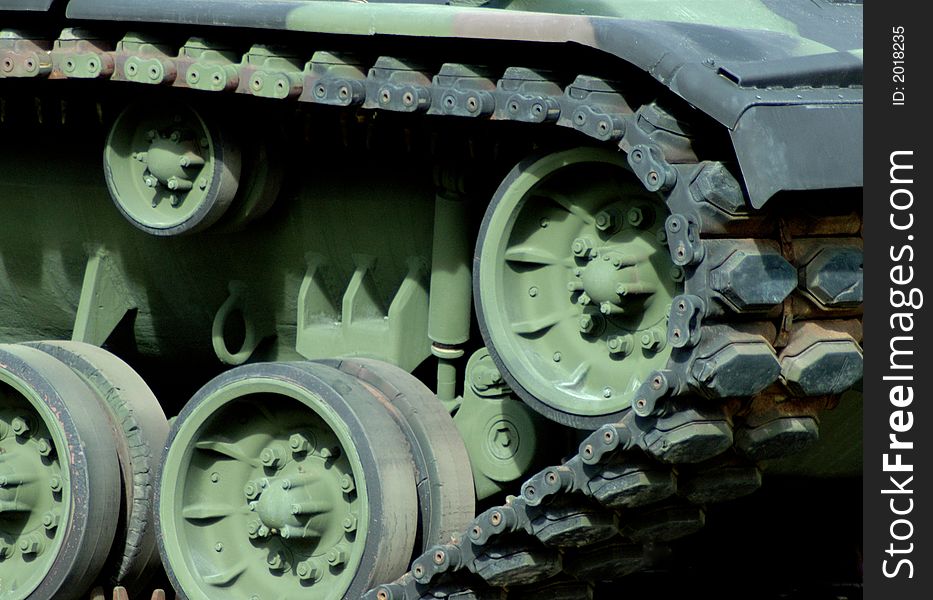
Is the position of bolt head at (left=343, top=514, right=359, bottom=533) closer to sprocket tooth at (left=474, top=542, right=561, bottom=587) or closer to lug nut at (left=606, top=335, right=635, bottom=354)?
sprocket tooth at (left=474, top=542, right=561, bottom=587)

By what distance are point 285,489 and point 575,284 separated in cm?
111

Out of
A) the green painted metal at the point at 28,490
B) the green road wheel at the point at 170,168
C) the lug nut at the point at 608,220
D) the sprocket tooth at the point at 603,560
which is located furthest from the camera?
the green painted metal at the point at 28,490

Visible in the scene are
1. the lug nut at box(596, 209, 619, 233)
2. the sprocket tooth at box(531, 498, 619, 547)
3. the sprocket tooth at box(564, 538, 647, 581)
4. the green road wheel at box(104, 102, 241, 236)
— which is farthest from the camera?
the green road wheel at box(104, 102, 241, 236)

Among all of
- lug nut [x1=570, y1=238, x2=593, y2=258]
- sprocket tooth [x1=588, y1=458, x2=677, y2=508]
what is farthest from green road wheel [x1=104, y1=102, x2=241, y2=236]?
sprocket tooth [x1=588, y1=458, x2=677, y2=508]

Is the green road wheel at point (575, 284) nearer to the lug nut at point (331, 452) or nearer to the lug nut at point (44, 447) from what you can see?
the lug nut at point (331, 452)

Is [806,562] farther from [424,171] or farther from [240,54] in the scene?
[240,54]

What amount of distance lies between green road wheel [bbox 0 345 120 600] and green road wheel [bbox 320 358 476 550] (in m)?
0.92

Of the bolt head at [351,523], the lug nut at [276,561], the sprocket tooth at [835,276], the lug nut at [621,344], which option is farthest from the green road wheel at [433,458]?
the sprocket tooth at [835,276]

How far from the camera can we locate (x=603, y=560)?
5262 millimetres

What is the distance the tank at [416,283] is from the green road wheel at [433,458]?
1cm

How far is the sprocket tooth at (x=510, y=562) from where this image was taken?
5.10 metres

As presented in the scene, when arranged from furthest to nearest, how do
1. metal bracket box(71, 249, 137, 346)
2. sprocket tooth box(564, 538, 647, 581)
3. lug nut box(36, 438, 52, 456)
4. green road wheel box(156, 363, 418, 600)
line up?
metal bracket box(71, 249, 137, 346), lug nut box(36, 438, 52, 456), green road wheel box(156, 363, 418, 600), sprocket tooth box(564, 538, 647, 581)

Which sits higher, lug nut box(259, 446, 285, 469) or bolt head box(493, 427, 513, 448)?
bolt head box(493, 427, 513, 448)

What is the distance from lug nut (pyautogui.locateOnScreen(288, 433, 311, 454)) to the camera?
5.65 metres
